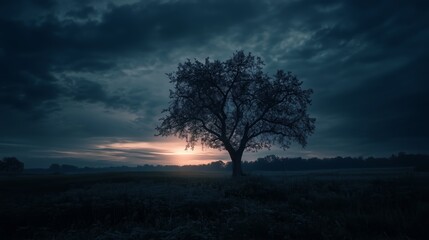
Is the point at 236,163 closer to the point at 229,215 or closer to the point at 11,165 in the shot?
the point at 229,215

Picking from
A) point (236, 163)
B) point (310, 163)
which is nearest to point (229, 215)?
point (236, 163)

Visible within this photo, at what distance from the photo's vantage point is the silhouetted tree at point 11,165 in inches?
3051

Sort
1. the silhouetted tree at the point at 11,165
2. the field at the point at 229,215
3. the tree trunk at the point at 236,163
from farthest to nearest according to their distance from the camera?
the silhouetted tree at the point at 11,165, the tree trunk at the point at 236,163, the field at the point at 229,215

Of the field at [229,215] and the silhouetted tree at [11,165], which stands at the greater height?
the silhouetted tree at [11,165]

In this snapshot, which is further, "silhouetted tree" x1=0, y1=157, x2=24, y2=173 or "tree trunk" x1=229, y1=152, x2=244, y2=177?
"silhouetted tree" x1=0, y1=157, x2=24, y2=173

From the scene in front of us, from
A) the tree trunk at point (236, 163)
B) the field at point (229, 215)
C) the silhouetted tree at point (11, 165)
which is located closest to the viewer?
the field at point (229, 215)

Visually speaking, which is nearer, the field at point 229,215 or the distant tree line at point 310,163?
the field at point 229,215

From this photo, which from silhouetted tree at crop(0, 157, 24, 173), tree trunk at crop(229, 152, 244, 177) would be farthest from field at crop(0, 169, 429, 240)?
silhouetted tree at crop(0, 157, 24, 173)

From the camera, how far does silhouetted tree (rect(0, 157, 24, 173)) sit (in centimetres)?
7750

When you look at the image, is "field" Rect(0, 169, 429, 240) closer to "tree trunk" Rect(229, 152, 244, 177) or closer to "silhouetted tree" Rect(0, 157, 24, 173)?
"tree trunk" Rect(229, 152, 244, 177)

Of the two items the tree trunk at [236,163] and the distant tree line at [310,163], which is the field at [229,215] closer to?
the tree trunk at [236,163]

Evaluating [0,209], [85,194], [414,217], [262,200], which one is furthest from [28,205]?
[414,217]

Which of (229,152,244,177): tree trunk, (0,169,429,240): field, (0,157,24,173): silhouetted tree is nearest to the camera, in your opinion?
(0,169,429,240): field

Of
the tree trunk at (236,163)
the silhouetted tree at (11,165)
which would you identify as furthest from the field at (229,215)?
the silhouetted tree at (11,165)
